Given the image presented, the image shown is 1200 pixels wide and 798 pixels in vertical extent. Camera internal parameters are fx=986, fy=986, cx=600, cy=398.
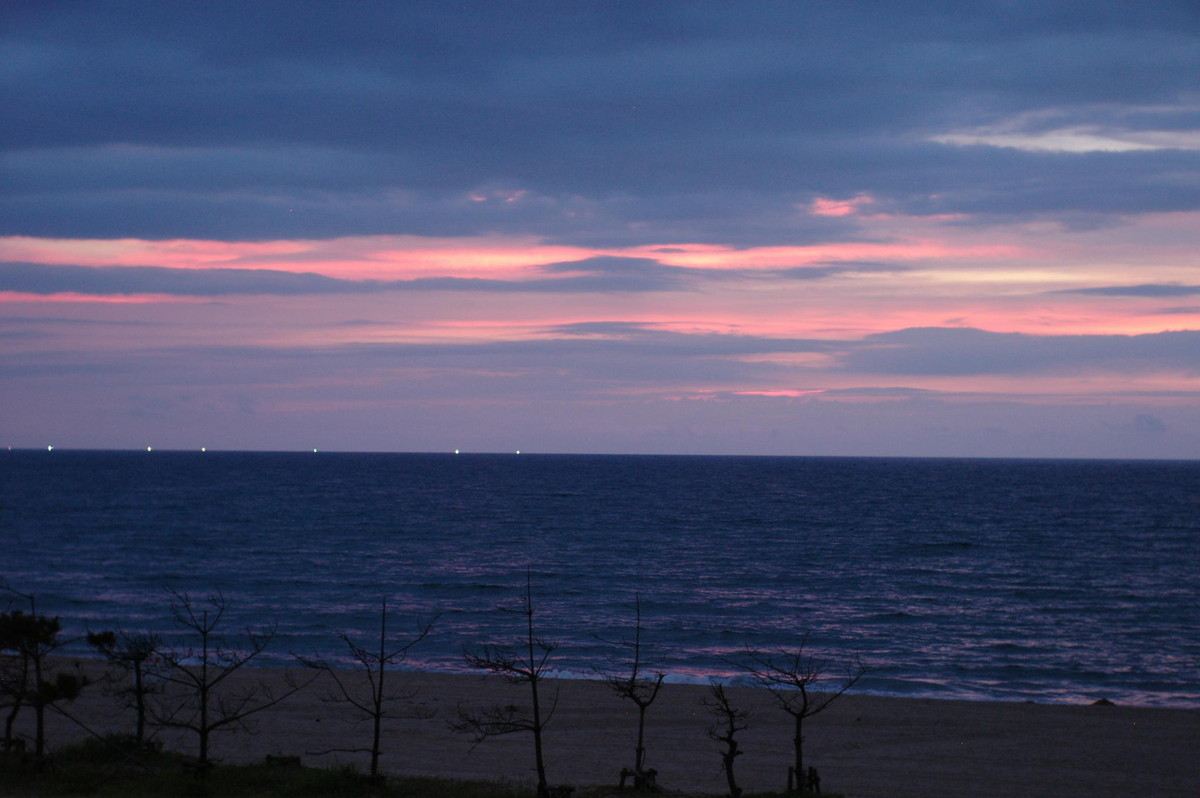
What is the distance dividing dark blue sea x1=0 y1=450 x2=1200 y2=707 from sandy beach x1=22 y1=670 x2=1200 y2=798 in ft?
11.5

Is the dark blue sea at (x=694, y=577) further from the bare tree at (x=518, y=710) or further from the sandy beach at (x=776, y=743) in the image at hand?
the sandy beach at (x=776, y=743)

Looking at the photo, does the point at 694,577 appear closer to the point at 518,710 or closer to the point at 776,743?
the point at 776,743

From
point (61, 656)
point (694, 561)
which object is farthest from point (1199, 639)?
point (61, 656)

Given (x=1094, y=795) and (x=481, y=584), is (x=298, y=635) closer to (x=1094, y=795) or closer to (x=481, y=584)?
(x=481, y=584)

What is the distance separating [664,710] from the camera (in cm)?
2667

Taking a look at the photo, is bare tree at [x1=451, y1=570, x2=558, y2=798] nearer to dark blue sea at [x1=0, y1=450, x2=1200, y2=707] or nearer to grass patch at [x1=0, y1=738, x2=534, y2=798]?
grass patch at [x1=0, y1=738, x2=534, y2=798]

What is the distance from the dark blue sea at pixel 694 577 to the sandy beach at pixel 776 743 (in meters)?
3.52

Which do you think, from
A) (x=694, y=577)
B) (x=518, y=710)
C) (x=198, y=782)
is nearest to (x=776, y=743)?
(x=518, y=710)

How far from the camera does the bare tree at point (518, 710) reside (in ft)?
47.0

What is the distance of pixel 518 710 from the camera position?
2380 cm

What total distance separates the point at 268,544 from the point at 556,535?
22.0m

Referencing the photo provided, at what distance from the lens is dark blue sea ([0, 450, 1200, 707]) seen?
35938mm

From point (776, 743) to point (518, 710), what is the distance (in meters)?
6.23

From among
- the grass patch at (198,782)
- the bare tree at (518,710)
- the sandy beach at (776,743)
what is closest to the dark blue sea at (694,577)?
the bare tree at (518,710)
